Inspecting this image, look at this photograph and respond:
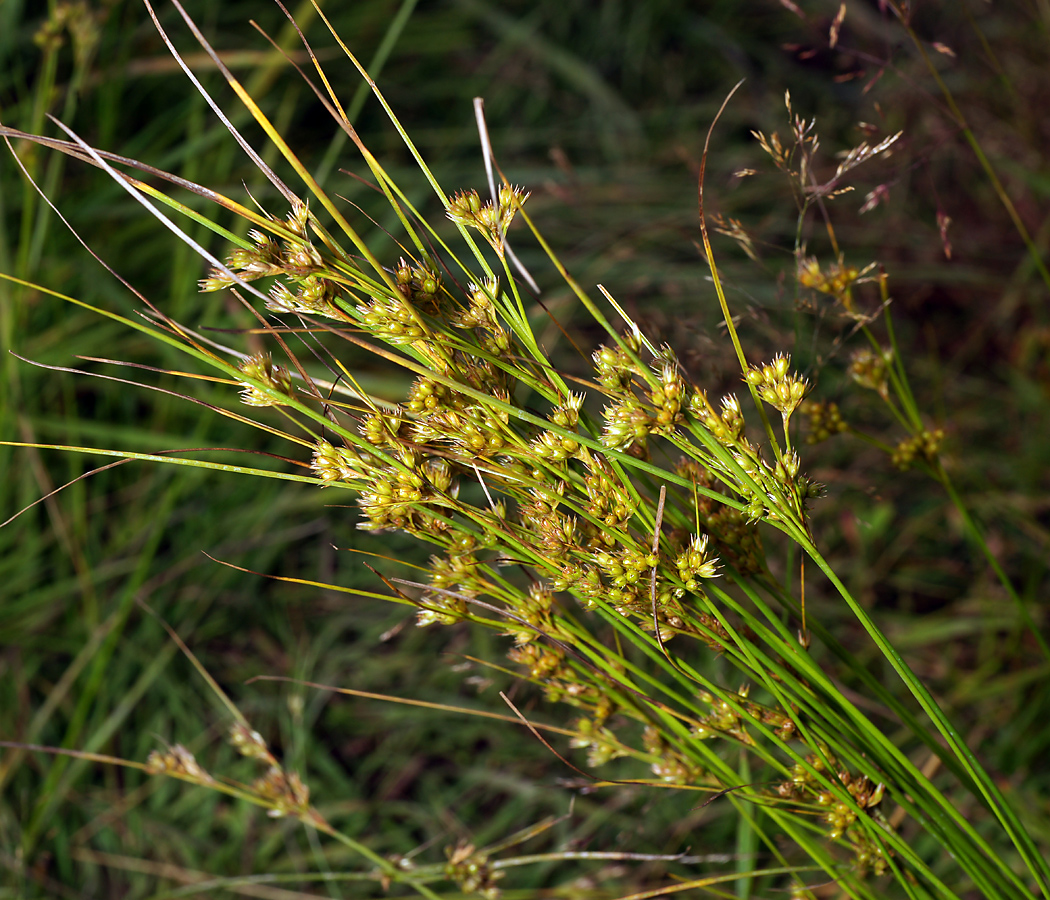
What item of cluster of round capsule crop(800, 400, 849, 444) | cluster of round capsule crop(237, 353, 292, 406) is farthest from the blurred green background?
cluster of round capsule crop(237, 353, 292, 406)

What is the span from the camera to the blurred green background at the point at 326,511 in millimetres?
1458

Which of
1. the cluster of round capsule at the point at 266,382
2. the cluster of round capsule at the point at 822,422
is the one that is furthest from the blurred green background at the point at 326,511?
the cluster of round capsule at the point at 266,382

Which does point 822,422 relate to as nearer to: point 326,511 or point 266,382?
point 266,382

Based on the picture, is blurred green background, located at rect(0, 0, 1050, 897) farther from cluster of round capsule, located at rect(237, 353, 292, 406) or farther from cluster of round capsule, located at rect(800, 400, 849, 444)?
cluster of round capsule, located at rect(237, 353, 292, 406)

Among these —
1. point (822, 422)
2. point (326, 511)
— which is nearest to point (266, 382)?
point (822, 422)

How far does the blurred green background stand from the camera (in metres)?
1.46

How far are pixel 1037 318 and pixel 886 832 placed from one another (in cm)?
180

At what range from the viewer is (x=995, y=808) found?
0.60 meters

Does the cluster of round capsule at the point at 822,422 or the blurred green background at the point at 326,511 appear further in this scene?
the blurred green background at the point at 326,511

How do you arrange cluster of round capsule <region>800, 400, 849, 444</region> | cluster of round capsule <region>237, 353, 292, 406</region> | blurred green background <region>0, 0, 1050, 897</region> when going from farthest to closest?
blurred green background <region>0, 0, 1050, 897</region>
cluster of round capsule <region>800, 400, 849, 444</region>
cluster of round capsule <region>237, 353, 292, 406</region>

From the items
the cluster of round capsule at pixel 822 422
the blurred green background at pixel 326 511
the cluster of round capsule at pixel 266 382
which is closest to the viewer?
the cluster of round capsule at pixel 266 382

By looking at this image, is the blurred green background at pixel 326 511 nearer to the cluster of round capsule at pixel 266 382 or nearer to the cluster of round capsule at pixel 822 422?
the cluster of round capsule at pixel 822 422

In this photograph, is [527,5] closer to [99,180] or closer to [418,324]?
[99,180]

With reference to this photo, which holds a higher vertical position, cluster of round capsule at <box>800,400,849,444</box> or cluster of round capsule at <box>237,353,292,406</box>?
cluster of round capsule at <box>237,353,292,406</box>
